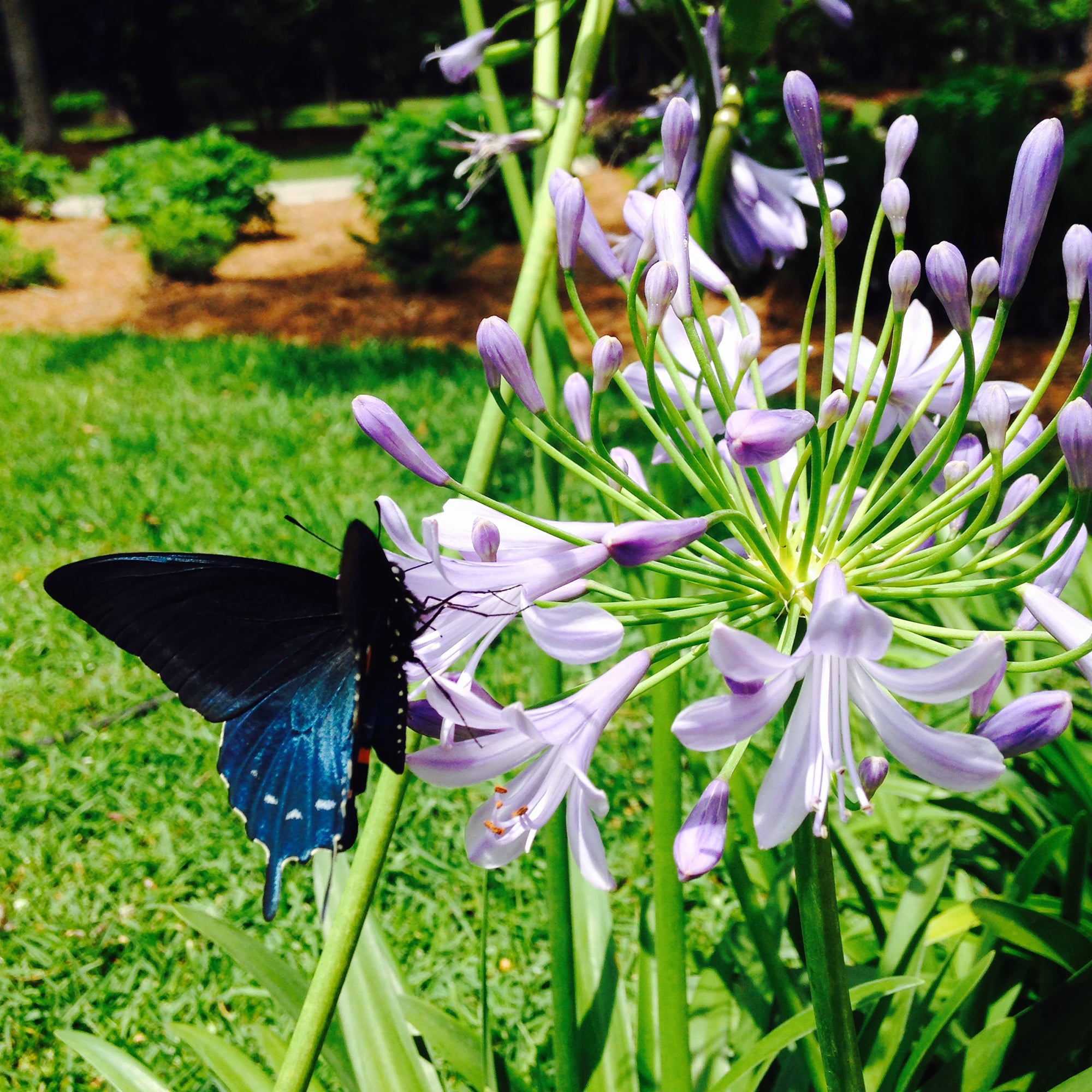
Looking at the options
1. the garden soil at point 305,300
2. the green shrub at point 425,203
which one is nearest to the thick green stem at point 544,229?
the garden soil at point 305,300

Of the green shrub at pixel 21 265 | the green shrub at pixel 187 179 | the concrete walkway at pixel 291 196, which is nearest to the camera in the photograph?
the green shrub at pixel 21 265

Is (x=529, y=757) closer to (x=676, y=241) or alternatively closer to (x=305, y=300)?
(x=676, y=241)

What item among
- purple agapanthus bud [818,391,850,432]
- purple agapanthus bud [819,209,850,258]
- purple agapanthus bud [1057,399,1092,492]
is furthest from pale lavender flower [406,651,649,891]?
purple agapanthus bud [819,209,850,258]

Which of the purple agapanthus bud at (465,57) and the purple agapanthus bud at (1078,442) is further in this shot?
the purple agapanthus bud at (465,57)

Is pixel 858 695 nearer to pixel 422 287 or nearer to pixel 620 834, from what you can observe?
pixel 620 834

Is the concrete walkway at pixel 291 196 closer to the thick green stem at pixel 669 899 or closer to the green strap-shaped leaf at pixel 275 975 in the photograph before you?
the green strap-shaped leaf at pixel 275 975

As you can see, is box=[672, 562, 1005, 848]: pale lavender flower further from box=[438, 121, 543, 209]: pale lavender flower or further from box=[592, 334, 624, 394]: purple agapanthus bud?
box=[438, 121, 543, 209]: pale lavender flower
